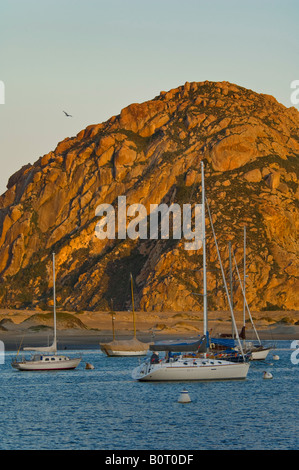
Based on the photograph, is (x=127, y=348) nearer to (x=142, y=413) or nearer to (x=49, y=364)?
(x=49, y=364)

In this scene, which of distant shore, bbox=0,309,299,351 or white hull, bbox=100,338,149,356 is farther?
distant shore, bbox=0,309,299,351

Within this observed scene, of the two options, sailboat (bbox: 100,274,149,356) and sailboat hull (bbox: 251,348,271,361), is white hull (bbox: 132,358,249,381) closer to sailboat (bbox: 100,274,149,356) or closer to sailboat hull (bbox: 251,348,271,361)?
sailboat hull (bbox: 251,348,271,361)

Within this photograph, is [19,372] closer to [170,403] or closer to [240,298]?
[170,403]

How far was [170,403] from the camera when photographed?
59.4 metres

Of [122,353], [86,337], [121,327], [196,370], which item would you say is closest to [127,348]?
[122,353]

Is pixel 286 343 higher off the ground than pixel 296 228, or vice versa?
pixel 296 228

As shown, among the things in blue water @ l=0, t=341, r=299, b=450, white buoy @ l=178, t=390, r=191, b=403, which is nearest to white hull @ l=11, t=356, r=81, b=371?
blue water @ l=0, t=341, r=299, b=450

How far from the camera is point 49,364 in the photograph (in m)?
85.5

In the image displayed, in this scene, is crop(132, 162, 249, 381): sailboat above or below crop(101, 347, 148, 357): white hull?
above

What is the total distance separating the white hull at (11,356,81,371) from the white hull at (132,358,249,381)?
58.8 ft

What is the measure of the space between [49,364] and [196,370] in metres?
23.6

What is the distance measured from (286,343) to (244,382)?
61199 millimetres

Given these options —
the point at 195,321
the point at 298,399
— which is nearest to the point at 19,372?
the point at 298,399

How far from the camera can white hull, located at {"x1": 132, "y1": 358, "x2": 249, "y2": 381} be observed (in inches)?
2630
